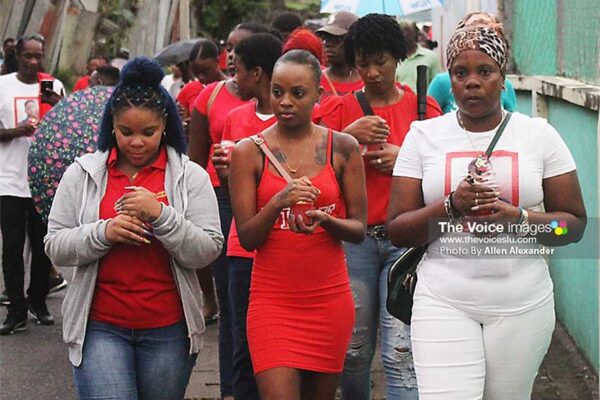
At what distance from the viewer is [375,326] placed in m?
5.59

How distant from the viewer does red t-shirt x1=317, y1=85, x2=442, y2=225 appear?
18.3 feet

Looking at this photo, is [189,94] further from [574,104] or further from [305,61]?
[305,61]

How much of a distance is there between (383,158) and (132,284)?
4.64ft

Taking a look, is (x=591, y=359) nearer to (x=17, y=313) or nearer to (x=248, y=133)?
(x=248, y=133)

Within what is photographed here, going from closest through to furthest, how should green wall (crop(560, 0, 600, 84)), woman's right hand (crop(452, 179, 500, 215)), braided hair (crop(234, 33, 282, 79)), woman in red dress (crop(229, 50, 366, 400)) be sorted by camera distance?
1. woman's right hand (crop(452, 179, 500, 215))
2. woman in red dress (crop(229, 50, 366, 400))
3. braided hair (crop(234, 33, 282, 79))
4. green wall (crop(560, 0, 600, 84))

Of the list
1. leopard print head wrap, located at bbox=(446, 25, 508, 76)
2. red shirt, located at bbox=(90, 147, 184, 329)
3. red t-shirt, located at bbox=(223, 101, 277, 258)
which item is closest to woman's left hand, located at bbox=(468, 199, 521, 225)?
leopard print head wrap, located at bbox=(446, 25, 508, 76)

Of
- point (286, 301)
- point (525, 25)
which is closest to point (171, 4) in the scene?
point (525, 25)

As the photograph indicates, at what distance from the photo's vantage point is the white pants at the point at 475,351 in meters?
4.23

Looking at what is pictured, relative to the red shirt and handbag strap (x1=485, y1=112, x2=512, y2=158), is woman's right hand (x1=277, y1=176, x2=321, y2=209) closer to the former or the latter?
the red shirt

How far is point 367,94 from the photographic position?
5.75 metres

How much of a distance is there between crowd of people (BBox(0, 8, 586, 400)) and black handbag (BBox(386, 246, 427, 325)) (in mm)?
126

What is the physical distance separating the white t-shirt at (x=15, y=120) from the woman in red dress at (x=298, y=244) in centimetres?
423

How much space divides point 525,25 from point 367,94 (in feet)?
16.1

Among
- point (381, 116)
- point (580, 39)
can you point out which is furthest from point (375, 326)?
point (580, 39)
